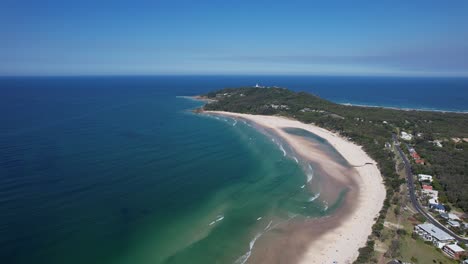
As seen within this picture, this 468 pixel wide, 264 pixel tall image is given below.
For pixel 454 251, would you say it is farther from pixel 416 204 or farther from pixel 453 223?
pixel 416 204

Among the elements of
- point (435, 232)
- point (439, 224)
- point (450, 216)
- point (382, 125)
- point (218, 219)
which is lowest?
point (382, 125)

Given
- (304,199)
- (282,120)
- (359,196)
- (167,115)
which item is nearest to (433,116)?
(282,120)

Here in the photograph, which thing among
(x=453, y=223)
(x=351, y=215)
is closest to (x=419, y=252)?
(x=453, y=223)

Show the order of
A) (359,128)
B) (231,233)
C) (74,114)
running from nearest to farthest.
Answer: (231,233), (359,128), (74,114)

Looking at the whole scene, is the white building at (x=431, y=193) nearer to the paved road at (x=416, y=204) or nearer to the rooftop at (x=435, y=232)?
the paved road at (x=416, y=204)

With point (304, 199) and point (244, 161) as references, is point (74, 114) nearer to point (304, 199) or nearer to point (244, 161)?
Result: point (244, 161)

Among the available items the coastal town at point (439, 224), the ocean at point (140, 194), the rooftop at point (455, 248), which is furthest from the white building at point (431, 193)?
the ocean at point (140, 194)
